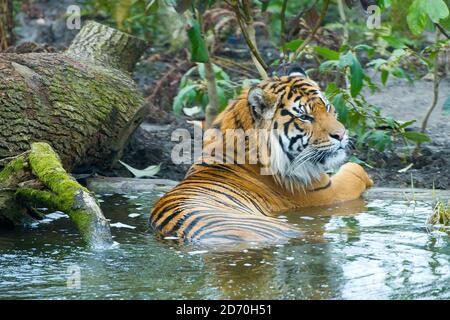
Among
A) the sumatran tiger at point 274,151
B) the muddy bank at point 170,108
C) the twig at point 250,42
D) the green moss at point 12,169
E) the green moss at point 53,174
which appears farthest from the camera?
the muddy bank at point 170,108

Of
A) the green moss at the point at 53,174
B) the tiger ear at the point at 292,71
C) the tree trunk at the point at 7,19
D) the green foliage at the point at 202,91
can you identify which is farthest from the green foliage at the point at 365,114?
the tree trunk at the point at 7,19

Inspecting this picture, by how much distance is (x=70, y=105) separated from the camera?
691cm

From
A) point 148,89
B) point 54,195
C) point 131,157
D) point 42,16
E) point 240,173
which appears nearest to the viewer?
point 54,195

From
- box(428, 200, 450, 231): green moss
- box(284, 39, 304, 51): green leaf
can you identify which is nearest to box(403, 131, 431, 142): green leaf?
box(284, 39, 304, 51): green leaf

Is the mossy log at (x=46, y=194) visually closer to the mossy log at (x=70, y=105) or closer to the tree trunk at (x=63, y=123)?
the tree trunk at (x=63, y=123)

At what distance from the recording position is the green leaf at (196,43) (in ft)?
22.7

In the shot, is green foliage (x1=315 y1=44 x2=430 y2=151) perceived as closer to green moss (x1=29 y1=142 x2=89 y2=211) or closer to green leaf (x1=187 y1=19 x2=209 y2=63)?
green leaf (x1=187 y1=19 x2=209 y2=63)

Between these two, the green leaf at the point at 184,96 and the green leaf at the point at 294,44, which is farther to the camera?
the green leaf at the point at 184,96

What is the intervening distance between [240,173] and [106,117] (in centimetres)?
139

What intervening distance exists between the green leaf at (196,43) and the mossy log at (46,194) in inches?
59.3

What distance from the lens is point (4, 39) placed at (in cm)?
1020

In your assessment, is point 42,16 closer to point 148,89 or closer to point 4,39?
point 4,39

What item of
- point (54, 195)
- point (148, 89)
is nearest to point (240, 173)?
point (54, 195)
